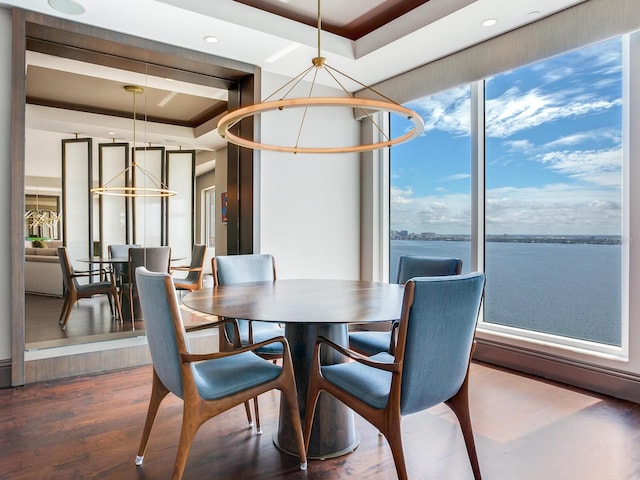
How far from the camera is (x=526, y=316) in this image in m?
3.60

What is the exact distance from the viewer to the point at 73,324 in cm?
335

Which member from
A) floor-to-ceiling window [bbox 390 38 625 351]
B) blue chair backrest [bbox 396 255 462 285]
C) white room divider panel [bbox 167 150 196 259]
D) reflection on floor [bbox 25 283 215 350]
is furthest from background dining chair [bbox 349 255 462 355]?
white room divider panel [bbox 167 150 196 259]

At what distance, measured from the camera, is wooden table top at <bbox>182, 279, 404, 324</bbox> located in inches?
69.1

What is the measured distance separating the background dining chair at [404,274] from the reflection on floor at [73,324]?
2.01 m

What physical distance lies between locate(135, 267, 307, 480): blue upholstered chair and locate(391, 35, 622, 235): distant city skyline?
2587 millimetres

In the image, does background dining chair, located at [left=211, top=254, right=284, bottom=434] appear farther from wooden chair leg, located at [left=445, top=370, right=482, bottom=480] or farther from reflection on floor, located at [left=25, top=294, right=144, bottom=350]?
reflection on floor, located at [left=25, top=294, right=144, bottom=350]

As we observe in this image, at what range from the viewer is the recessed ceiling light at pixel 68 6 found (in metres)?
2.86

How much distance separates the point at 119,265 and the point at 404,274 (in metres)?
2.27

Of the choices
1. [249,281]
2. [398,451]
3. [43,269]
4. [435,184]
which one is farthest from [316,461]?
[435,184]

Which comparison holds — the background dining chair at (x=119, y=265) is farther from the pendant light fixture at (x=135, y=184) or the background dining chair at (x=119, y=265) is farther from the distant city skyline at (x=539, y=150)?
the distant city skyline at (x=539, y=150)

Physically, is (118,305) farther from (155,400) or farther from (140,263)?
(155,400)

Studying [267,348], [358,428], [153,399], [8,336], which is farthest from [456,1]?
[8,336]

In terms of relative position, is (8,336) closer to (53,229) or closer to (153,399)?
(53,229)

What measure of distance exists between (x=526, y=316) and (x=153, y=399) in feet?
9.68
